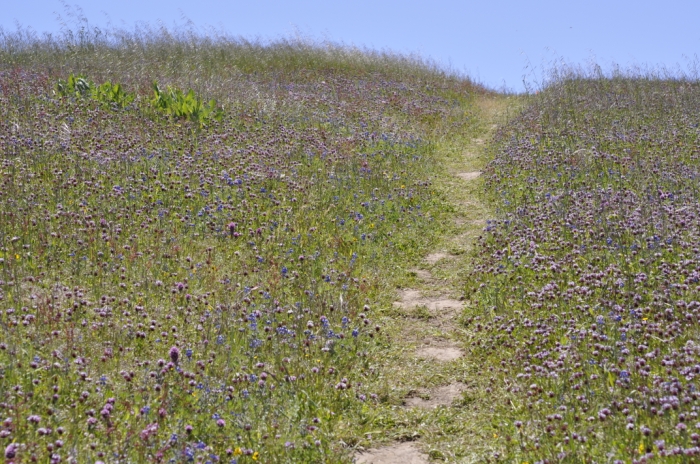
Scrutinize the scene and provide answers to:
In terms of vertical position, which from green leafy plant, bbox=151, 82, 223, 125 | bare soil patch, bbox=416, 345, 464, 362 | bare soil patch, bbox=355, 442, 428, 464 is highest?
green leafy plant, bbox=151, 82, 223, 125

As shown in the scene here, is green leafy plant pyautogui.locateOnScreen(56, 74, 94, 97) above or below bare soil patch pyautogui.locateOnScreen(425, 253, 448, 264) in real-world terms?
above

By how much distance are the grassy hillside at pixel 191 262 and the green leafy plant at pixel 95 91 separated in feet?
0.19

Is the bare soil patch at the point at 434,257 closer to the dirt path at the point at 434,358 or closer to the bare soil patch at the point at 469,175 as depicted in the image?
the dirt path at the point at 434,358

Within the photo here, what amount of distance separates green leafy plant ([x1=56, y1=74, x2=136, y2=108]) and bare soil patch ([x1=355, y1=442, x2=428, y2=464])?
1123 cm

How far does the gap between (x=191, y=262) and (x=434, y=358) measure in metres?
2.92

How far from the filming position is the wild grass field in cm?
463

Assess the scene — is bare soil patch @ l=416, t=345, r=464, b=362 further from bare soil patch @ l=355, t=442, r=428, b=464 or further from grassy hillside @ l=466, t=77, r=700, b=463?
bare soil patch @ l=355, t=442, r=428, b=464

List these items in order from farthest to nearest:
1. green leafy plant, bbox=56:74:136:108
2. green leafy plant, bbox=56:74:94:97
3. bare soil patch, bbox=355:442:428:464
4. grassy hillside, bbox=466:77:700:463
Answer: green leafy plant, bbox=56:74:94:97 < green leafy plant, bbox=56:74:136:108 < bare soil patch, bbox=355:442:428:464 < grassy hillside, bbox=466:77:700:463

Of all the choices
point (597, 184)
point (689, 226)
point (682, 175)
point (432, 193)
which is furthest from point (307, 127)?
point (689, 226)

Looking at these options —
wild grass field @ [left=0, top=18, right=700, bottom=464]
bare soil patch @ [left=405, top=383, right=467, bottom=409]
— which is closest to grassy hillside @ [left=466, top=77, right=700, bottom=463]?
wild grass field @ [left=0, top=18, right=700, bottom=464]

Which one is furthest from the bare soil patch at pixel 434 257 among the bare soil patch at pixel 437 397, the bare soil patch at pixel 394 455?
the bare soil patch at pixel 394 455

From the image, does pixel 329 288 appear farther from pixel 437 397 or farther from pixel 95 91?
pixel 95 91

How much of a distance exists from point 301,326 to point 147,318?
1.42 meters

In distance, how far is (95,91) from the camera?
14445 mm
